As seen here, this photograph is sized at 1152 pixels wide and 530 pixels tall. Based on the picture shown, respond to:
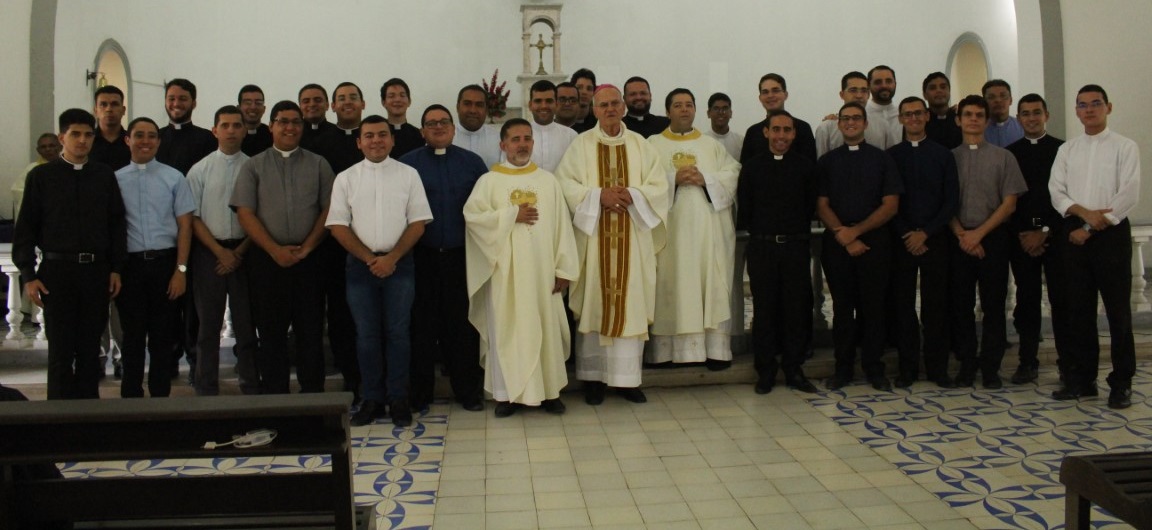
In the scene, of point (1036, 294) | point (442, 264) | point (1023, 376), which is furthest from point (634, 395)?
point (1036, 294)

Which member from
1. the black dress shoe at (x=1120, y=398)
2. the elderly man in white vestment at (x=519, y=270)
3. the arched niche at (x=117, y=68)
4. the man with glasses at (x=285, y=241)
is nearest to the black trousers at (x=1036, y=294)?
the black dress shoe at (x=1120, y=398)

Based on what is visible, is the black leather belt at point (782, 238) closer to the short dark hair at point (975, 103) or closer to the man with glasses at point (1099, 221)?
the short dark hair at point (975, 103)

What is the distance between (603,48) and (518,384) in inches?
262

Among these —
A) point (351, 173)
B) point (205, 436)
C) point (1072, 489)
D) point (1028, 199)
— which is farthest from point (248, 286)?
point (1028, 199)

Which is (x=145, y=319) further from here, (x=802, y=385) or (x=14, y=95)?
(x=14, y=95)

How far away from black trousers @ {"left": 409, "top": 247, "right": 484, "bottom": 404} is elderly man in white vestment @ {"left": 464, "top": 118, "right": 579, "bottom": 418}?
9 centimetres

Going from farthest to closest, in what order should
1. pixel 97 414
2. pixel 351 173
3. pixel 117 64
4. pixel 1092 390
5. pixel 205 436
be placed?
pixel 117 64 < pixel 1092 390 < pixel 351 173 < pixel 205 436 < pixel 97 414

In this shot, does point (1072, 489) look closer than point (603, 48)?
Yes

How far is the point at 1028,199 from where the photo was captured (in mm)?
5551

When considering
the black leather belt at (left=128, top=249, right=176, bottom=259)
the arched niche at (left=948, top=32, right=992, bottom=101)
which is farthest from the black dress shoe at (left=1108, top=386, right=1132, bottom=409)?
the arched niche at (left=948, top=32, right=992, bottom=101)

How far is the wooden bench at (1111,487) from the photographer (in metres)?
2.33

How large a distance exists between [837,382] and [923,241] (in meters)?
0.96

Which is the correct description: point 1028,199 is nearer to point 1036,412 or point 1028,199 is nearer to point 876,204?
point 876,204

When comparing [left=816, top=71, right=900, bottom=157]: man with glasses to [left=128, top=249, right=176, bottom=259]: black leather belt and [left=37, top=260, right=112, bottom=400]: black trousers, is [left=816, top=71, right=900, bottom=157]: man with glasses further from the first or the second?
[left=37, top=260, right=112, bottom=400]: black trousers
